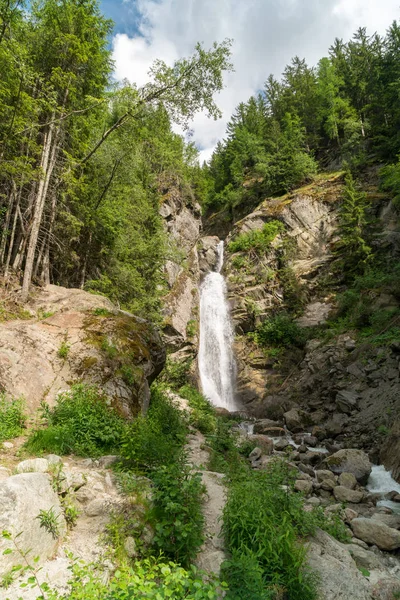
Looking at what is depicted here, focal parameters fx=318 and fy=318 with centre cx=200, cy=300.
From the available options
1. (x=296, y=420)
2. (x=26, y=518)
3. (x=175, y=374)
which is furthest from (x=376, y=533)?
(x=175, y=374)

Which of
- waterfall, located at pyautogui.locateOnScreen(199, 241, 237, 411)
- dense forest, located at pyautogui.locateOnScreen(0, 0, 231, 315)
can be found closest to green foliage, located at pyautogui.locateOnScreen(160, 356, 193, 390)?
waterfall, located at pyautogui.locateOnScreen(199, 241, 237, 411)

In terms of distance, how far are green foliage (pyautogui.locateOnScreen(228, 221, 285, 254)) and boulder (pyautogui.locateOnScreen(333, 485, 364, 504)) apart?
66.5 ft

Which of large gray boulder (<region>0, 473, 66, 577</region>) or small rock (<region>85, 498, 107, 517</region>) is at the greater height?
large gray boulder (<region>0, 473, 66, 577</region>)

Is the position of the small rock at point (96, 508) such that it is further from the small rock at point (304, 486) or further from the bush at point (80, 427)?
the small rock at point (304, 486)

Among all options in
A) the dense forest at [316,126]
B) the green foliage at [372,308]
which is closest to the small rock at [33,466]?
the green foliage at [372,308]

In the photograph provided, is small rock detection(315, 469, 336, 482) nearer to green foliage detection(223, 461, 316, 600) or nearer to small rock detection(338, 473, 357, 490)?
small rock detection(338, 473, 357, 490)

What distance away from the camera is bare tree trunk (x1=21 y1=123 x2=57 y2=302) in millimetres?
10203

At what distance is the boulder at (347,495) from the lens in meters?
7.04

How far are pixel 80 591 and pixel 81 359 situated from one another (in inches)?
203

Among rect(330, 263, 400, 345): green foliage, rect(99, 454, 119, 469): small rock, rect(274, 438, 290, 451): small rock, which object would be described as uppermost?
rect(330, 263, 400, 345): green foliage

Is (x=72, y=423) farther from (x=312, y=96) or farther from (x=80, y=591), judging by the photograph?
(x=312, y=96)

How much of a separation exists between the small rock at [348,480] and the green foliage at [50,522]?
23.1 ft

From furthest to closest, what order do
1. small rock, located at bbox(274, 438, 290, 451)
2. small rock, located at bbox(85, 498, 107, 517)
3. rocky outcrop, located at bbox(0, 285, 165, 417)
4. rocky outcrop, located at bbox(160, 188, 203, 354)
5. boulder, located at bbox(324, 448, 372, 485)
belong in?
rocky outcrop, located at bbox(160, 188, 203, 354) < small rock, located at bbox(274, 438, 290, 451) < boulder, located at bbox(324, 448, 372, 485) < rocky outcrop, located at bbox(0, 285, 165, 417) < small rock, located at bbox(85, 498, 107, 517)

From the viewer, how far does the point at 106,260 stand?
15.7 meters
